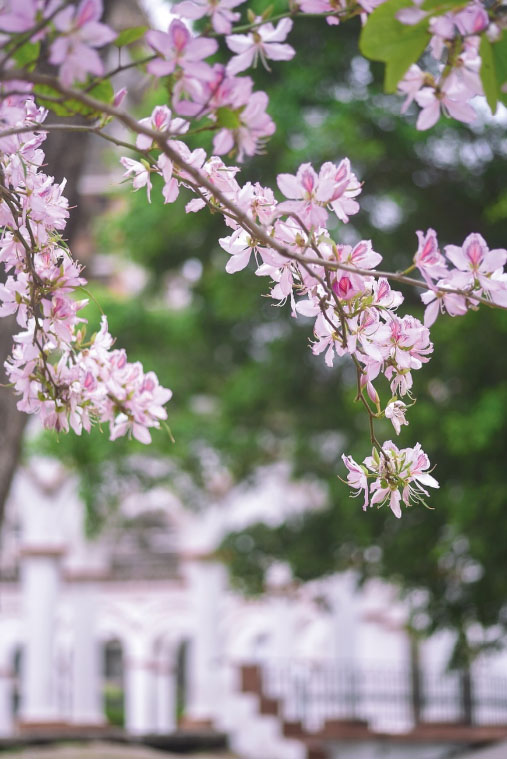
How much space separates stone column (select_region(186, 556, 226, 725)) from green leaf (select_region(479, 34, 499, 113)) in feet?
45.7

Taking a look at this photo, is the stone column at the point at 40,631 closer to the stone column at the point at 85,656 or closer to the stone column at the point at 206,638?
the stone column at the point at 85,656

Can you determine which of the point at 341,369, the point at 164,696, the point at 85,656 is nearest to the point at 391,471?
the point at 341,369

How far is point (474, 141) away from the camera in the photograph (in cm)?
823

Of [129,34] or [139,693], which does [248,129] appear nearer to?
[129,34]

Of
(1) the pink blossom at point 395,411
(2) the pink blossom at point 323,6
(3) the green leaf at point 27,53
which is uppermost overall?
(2) the pink blossom at point 323,6

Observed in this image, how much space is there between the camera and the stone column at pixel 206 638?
568 inches

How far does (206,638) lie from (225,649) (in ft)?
21.3

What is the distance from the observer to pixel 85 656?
49.2 ft

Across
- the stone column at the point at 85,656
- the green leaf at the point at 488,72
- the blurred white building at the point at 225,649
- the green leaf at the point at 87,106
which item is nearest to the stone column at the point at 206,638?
the blurred white building at the point at 225,649

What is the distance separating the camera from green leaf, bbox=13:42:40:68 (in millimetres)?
1210

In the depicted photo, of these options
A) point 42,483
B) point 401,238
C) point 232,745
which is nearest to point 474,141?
point 401,238

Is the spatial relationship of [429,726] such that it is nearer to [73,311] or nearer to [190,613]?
[190,613]

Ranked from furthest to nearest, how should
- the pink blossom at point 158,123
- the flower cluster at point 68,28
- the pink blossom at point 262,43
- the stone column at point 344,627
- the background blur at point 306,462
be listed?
the stone column at point 344,627, the background blur at point 306,462, the pink blossom at point 158,123, the pink blossom at point 262,43, the flower cluster at point 68,28

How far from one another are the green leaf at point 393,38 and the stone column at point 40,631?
13686 millimetres
